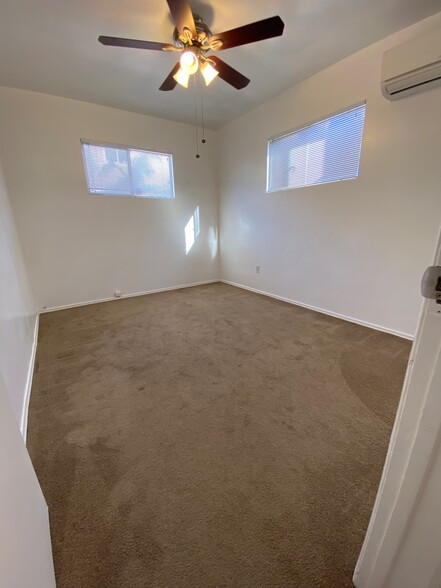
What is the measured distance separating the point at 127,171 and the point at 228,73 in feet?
7.43

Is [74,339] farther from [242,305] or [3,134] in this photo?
[3,134]

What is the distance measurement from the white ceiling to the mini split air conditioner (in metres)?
0.29

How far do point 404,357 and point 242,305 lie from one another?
199 centimetres

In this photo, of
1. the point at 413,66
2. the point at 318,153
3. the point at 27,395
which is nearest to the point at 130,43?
the point at 413,66

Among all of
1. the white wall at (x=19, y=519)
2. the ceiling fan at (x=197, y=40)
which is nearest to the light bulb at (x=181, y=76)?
the ceiling fan at (x=197, y=40)

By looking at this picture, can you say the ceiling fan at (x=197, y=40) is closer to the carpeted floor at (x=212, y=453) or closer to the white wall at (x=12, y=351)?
the white wall at (x=12, y=351)

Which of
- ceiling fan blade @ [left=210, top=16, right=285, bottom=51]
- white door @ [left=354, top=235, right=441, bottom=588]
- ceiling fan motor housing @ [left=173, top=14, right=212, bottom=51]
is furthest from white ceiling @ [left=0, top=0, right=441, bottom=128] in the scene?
→ white door @ [left=354, top=235, right=441, bottom=588]

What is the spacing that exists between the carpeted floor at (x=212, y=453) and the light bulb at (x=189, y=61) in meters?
2.33

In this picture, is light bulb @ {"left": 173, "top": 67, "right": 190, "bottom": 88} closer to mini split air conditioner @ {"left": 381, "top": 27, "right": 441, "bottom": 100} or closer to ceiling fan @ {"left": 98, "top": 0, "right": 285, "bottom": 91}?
ceiling fan @ {"left": 98, "top": 0, "right": 285, "bottom": 91}

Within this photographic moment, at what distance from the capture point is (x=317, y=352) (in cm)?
232

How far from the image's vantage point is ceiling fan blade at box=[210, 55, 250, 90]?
202 cm

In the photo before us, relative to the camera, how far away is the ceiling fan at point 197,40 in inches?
63.3

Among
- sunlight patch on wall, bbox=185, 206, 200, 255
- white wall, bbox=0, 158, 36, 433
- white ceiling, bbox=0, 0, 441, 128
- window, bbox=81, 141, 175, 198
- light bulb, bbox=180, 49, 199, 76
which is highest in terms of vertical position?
white ceiling, bbox=0, 0, 441, 128

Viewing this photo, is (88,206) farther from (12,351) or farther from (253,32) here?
(253,32)
